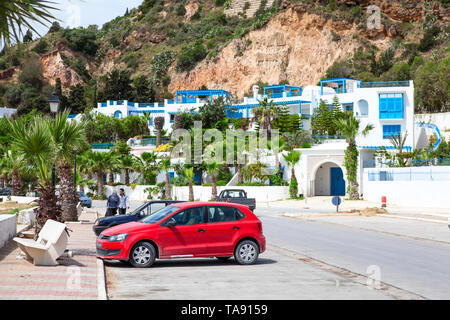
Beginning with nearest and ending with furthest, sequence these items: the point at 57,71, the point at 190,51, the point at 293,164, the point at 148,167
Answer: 1. the point at 293,164
2. the point at 148,167
3. the point at 190,51
4. the point at 57,71

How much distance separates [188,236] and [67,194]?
54.5 ft

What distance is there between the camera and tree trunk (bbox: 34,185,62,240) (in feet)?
53.1

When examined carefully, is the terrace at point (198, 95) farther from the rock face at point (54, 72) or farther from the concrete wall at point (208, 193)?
the rock face at point (54, 72)

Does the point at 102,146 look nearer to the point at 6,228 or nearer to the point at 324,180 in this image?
the point at 324,180

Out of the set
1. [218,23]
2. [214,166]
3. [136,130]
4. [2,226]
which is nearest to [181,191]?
[214,166]

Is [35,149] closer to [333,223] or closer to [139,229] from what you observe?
[139,229]

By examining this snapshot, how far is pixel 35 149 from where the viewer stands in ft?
51.4

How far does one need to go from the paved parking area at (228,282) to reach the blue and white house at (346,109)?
39.9 m

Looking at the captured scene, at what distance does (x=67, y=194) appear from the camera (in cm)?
2881

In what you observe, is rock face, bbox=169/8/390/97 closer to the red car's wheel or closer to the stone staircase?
the stone staircase

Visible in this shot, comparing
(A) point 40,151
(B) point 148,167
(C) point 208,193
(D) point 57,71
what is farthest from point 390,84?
(D) point 57,71

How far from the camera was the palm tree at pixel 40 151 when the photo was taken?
613 inches

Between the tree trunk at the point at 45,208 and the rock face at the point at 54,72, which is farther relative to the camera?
the rock face at the point at 54,72

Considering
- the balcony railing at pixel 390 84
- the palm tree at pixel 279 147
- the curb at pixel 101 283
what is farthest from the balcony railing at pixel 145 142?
the curb at pixel 101 283
